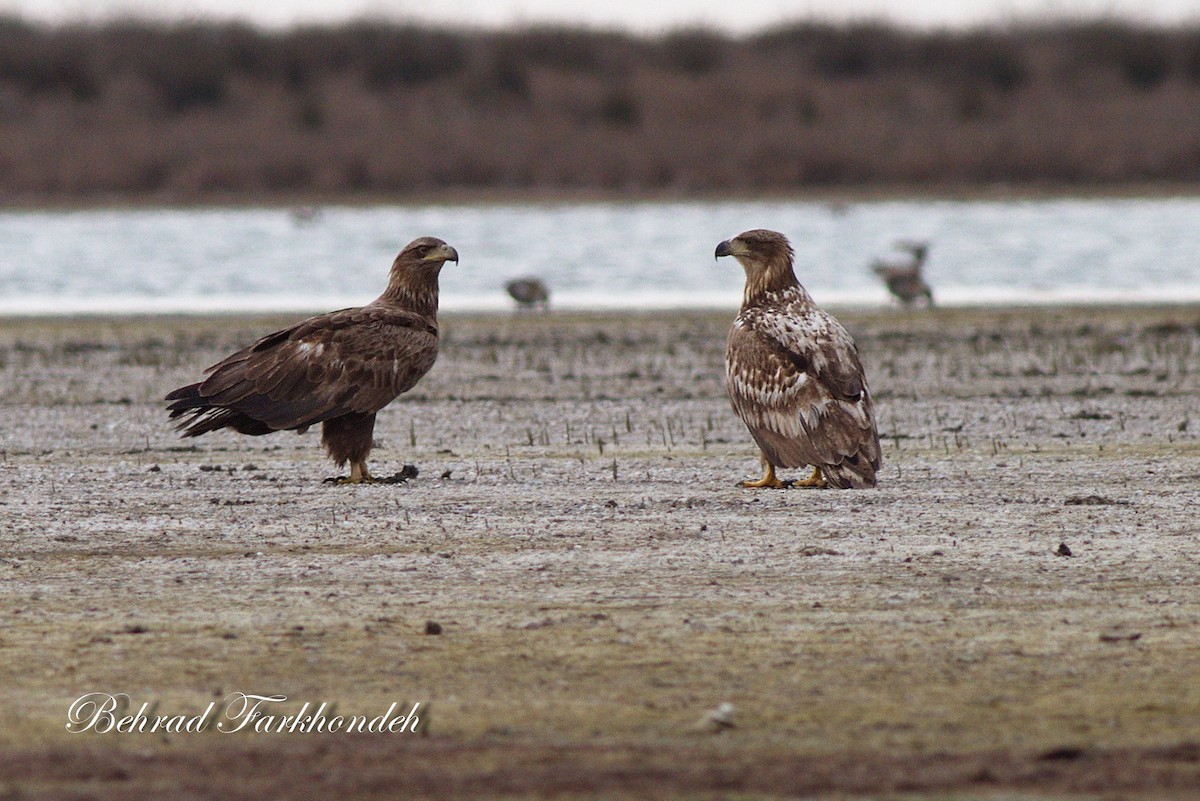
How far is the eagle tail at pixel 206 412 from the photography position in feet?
30.6

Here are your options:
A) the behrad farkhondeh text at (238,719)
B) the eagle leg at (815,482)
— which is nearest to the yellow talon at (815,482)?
the eagle leg at (815,482)

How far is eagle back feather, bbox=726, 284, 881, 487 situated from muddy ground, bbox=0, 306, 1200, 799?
20 cm

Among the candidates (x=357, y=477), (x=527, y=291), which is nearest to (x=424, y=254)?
(x=357, y=477)

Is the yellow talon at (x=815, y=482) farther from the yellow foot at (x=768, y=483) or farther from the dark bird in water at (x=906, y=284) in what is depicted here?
the dark bird in water at (x=906, y=284)

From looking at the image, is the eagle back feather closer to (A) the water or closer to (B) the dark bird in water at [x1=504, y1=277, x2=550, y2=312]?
(B) the dark bird in water at [x1=504, y1=277, x2=550, y2=312]

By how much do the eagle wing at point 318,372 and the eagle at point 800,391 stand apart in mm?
1651

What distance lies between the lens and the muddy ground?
469cm

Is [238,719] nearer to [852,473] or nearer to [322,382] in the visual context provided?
[852,473]

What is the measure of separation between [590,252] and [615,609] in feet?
83.6

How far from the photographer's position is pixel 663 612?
6.28 metres

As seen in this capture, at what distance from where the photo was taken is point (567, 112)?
51938mm

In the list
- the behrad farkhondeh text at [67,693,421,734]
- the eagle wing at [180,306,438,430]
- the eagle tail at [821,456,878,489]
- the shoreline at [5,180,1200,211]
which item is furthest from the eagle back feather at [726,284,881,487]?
the shoreline at [5,180,1200,211]

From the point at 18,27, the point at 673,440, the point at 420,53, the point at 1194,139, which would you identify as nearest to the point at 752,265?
the point at 673,440

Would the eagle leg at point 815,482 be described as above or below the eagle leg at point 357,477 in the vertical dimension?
above
